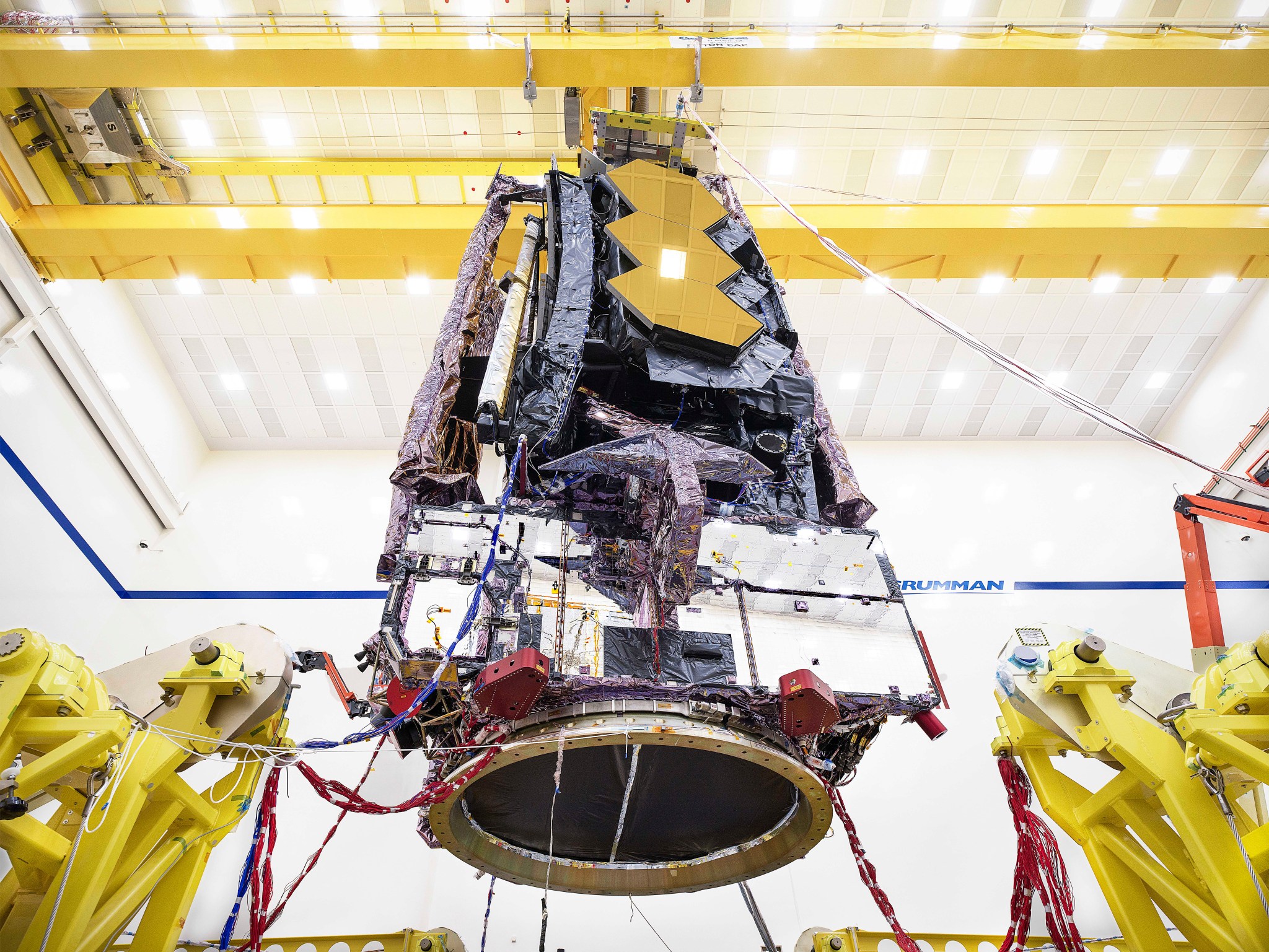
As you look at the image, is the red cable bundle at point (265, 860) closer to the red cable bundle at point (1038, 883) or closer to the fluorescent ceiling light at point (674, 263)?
the fluorescent ceiling light at point (674, 263)

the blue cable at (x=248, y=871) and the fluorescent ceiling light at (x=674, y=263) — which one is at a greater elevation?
the fluorescent ceiling light at (x=674, y=263)

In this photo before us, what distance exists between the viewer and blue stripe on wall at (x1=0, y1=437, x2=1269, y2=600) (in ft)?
25.5

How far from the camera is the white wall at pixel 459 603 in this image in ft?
18.6

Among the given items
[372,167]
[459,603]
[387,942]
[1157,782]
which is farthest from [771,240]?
[387,942]

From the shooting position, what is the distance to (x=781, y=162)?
28.9 ft

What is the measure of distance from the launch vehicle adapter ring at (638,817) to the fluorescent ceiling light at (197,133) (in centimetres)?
851

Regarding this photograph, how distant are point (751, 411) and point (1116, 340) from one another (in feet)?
27.3

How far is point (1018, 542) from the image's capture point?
923 centimetres

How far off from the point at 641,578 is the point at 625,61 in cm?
558

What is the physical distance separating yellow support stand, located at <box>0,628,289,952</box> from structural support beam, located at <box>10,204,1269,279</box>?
19.3 ft

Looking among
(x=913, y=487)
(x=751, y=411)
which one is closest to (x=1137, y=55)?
(x=913, y=487)

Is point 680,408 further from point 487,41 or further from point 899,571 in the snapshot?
point 899,571

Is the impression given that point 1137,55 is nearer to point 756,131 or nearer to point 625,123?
point 756,131

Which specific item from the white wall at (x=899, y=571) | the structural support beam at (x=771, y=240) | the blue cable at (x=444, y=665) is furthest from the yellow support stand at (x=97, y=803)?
the structural support beam at (x=771, y=240)
